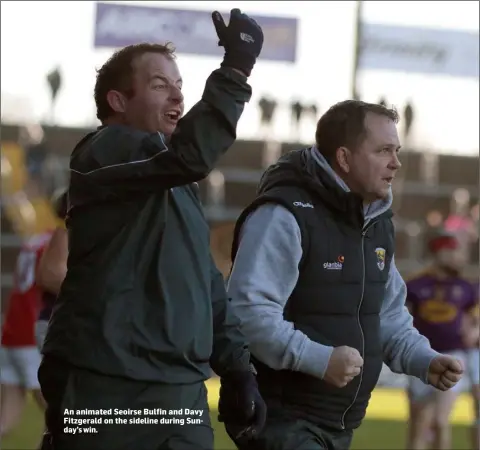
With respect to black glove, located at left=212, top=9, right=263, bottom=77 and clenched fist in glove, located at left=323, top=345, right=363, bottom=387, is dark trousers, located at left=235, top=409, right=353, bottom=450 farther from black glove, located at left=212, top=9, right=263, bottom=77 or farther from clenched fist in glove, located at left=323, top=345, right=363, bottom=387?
black glove, located at left=212, top=9, right=263, bottom=77

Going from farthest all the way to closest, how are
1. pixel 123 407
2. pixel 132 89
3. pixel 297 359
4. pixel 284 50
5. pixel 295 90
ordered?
pixel 295 90
pixel 284 50
pixel 297 359
pixel 132 89
pixel 123 407

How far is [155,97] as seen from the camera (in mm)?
3830

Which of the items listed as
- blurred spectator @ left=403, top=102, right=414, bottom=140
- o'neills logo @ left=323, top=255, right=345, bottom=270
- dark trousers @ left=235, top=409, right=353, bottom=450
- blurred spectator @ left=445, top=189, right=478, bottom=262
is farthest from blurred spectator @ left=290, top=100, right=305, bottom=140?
dark trousers @ left=235, top=409, right=353, bottom=450

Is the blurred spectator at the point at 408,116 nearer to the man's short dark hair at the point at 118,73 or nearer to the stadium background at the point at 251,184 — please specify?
the stadium background at the point at 251,184

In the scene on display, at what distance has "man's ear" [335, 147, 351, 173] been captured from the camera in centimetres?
456

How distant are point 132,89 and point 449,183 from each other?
21228 millimetres

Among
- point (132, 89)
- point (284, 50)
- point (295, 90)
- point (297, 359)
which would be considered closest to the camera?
point (132, 89)

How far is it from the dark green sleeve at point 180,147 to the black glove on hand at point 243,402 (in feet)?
2.41

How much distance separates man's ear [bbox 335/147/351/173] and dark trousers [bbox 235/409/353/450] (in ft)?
3.13

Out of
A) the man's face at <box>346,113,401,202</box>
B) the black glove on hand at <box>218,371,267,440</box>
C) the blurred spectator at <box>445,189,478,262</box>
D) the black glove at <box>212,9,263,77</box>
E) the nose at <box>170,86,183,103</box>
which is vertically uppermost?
the black glove at <box>212,9,263,77</box>

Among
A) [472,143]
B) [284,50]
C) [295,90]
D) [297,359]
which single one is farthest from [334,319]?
[472,143]

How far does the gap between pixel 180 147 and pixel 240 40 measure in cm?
37

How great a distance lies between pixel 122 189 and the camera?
11.8ft

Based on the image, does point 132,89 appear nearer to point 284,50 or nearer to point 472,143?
point 284,50
